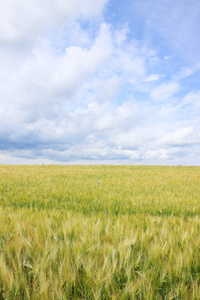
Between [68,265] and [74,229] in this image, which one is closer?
[68,265]

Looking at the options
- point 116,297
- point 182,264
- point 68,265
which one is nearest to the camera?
point 116,297

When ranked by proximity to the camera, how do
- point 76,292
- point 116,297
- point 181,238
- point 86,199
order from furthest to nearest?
point 86,199 < point 181,238 < point 76,292 < point 116,297

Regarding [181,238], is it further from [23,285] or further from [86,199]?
[86,199]

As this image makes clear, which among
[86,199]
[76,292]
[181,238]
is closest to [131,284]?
[76,292]

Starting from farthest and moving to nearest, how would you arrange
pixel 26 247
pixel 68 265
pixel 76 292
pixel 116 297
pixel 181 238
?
1. pixel 181 238
2. pixel 26 247
3. pixel 68 265
4. pixel 76 292
5. pixel 116 297

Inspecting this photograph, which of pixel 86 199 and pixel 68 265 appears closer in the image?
pixel 68 265

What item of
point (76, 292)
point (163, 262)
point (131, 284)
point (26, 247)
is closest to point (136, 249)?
point (163, 262)

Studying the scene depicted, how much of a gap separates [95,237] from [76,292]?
61cm

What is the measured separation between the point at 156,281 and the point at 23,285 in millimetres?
970

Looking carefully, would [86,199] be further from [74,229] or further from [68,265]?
[68,265]

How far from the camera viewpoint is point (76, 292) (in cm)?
152

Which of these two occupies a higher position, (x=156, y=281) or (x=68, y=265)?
(x=68, y=265)

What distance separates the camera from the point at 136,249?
2.06 m

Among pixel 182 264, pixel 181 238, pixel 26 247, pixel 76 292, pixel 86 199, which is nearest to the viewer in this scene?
pixel 76 292
